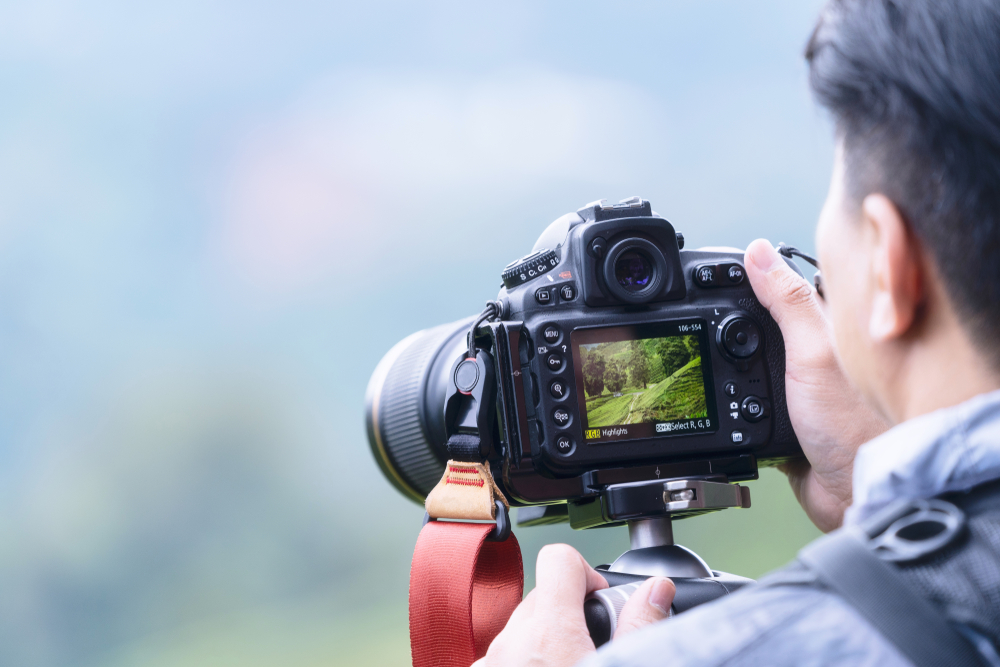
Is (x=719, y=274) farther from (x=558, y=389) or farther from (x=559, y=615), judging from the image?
(x=559, y=615)

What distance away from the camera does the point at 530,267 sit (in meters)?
0.74

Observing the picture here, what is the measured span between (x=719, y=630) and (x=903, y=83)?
0.23 metres

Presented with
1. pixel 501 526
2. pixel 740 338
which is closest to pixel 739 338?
pixel 740 338

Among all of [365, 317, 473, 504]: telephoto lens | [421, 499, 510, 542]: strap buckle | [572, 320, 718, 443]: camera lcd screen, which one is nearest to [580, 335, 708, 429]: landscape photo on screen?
[572, 320, 718, 443]: camera lcd screen

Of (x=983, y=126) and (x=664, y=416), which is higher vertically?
(x=983, y=126)

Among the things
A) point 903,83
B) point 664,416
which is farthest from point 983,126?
point 664,416

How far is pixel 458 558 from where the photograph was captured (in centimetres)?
71

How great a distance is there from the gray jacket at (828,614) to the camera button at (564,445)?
14.3 inches

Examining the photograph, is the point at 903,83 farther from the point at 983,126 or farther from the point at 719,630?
the point at 719,630

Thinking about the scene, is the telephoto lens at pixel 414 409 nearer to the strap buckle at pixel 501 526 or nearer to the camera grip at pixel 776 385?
the strap buckle at pixel 501 526

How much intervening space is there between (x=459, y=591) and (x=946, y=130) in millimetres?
501

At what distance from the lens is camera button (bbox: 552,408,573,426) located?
2.28 feet

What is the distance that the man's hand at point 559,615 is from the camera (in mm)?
532

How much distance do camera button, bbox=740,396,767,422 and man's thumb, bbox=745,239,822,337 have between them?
0.22 ft
